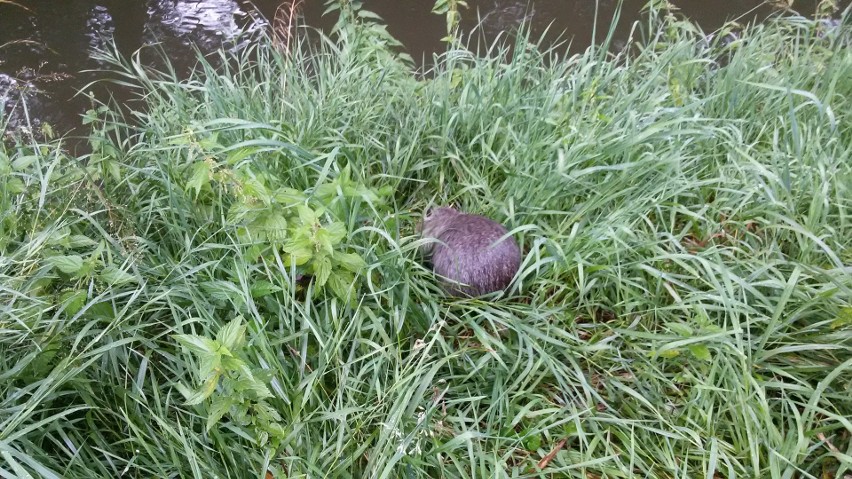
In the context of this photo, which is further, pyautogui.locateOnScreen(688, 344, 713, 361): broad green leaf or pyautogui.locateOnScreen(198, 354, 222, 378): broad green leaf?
pyautogui.locateOnScreen(688, 344, 713, 361): broad green leaf

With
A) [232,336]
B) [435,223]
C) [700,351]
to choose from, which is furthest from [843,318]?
[232,336]

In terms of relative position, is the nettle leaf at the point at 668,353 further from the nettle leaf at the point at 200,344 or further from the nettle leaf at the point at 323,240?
the nettle leaf at the point at 200,344

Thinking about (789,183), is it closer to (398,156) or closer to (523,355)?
Answer: (523,355)

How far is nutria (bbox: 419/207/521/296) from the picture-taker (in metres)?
1.76

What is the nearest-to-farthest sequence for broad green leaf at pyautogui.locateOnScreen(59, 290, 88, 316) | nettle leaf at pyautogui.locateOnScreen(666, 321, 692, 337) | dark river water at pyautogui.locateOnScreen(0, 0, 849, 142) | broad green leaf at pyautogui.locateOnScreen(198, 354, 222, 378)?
broad green leaf at pyautogui.locateOnScreen(198, 354, 222, 378) < broad green leaf at pyautogui.locateOnScreen(59, 290, 88, 316) < nettle leaf at pyautogui.locateOnScreen(666, 321, 692, 337) < dark river water at pyautogui.locateOnScreen(0, 0, 849, 142)

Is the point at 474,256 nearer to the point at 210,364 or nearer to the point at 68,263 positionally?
the point at 210,364

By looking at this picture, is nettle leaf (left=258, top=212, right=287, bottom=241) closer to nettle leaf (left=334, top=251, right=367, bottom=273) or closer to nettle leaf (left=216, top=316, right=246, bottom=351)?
nettle leaf (left=334, top=251, right=367, bottom=273)

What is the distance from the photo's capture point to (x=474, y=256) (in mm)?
1755

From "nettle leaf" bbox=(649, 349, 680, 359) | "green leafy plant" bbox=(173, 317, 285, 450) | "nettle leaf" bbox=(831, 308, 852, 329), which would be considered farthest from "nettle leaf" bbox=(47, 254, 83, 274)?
"nettle leaf" bbox=(831, 308, 852, 329)

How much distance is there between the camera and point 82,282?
1535 millimetres

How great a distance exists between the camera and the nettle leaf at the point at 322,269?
1491 millimetres

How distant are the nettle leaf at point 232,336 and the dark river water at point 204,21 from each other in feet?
10.0

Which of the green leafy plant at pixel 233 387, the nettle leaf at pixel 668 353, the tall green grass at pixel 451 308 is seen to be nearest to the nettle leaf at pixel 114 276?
the tall green grass at pixel 451 308

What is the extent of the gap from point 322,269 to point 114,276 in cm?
58
